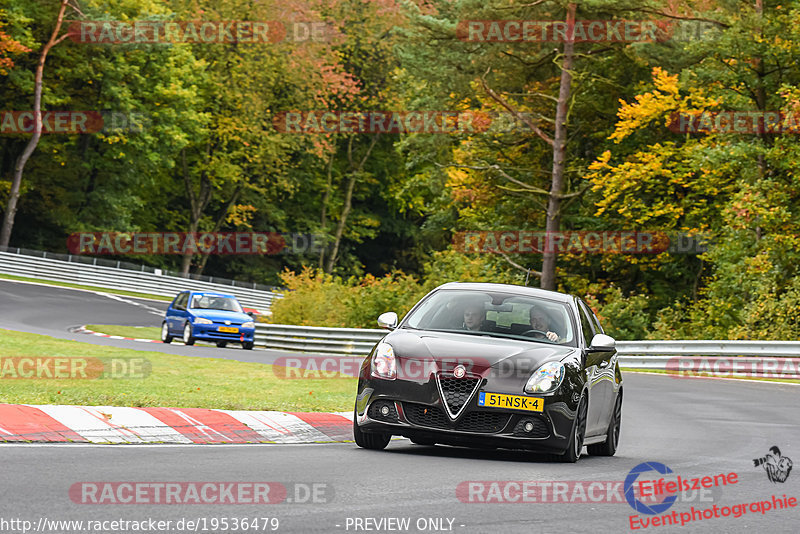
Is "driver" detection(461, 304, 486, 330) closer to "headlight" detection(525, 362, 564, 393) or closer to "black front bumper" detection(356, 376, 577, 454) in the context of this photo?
"headlight" detection(525, 362, 564, 393)

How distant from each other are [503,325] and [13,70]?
54013mm

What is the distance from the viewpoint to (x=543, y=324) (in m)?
10.9

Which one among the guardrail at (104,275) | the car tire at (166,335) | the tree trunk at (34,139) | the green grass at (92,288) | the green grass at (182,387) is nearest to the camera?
the green grass at (182,387)

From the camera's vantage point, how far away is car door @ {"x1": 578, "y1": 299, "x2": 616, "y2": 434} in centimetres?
1088

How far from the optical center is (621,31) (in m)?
41.0

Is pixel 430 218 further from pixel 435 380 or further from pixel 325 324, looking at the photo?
pixel 435 380

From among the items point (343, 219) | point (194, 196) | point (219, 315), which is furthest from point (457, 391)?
point (343, 219)

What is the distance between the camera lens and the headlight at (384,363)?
32.6 feet

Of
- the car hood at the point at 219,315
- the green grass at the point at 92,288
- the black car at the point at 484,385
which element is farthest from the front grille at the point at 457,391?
the green grass at the point at 92,288

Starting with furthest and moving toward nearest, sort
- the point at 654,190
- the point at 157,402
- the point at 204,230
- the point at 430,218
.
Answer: the point at 204,230 → the point at 430,218 → the point at 654,190 → the point at 157,402

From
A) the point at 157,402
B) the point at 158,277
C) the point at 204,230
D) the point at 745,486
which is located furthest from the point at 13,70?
the point at 745,486

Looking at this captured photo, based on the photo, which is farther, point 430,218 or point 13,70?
point 430,218

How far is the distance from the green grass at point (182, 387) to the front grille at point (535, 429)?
3931 mm

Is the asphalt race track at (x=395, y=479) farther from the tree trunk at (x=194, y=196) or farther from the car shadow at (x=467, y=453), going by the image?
the tree trunk at (x=194, y=196)
